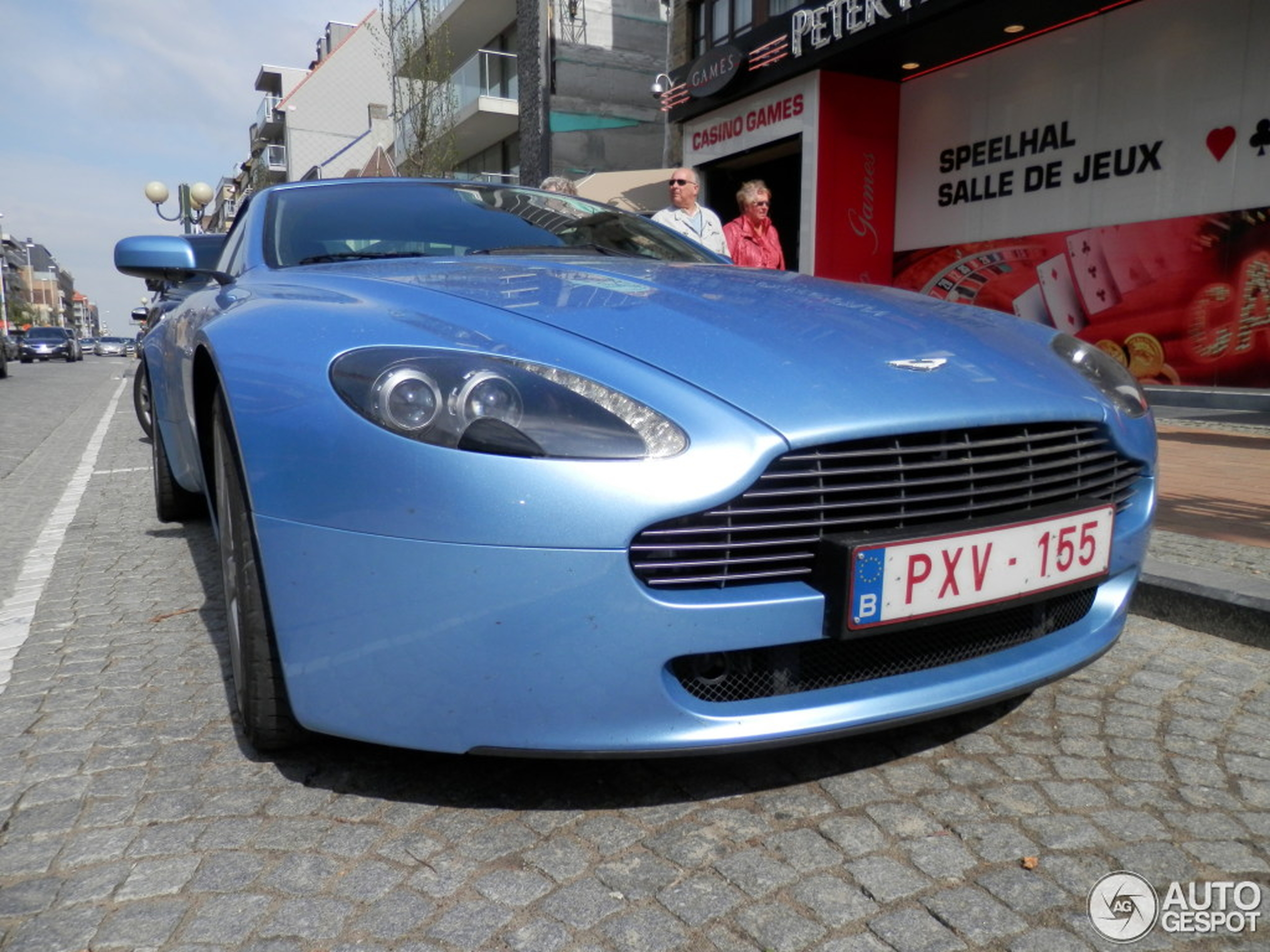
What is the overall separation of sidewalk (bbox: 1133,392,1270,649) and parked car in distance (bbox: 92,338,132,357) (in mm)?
61616

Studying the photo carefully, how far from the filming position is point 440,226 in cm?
277

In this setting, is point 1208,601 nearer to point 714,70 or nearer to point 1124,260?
point 1124,260

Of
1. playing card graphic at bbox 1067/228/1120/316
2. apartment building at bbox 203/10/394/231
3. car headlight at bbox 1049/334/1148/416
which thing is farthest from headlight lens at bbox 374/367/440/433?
apartment building at bbox 203/10/394/231

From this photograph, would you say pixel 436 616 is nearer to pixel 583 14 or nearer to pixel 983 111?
pixel 983 111

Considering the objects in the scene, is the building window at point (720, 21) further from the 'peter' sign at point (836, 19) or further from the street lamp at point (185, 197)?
the street lamp at point (185, 197)

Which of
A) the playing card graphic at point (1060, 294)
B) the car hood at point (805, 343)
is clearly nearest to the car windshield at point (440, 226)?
the car hood at point (805, 343)

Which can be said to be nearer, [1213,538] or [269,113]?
[1213,538]

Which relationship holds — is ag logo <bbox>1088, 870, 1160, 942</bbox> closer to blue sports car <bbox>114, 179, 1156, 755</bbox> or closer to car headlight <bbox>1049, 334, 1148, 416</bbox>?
blue sports car <bbox>114, 179, 1156, 755</bbox>

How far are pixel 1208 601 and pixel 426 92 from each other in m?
17.9

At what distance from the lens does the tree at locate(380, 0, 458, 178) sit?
17.9 m

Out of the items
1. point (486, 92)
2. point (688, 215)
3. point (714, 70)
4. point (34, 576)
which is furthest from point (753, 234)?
point (486, 92)

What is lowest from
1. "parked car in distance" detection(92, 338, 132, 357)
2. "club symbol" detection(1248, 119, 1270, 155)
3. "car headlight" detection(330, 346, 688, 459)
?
"parked car in distance" detection(92, 338, 132, 357)

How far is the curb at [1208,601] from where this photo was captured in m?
2.52

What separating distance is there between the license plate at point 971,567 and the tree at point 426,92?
57.5 ft
